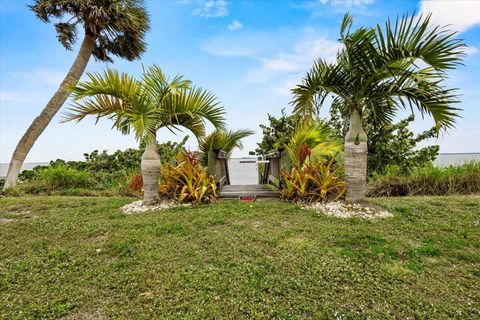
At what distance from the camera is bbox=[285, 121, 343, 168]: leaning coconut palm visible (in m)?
4.98

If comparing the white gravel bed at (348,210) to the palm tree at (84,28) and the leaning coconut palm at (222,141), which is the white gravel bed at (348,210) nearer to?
the leaning coconut palm at (222,141)

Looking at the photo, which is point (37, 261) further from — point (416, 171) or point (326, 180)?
point (416, 171)

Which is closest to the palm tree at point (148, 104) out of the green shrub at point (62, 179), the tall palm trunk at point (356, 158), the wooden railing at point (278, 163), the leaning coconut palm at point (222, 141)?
the leaning coconut palm at point (222, 141)

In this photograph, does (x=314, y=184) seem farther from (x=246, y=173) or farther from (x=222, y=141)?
(x=246, y=173)

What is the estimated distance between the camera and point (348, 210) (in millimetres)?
4047

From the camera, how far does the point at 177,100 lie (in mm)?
4734

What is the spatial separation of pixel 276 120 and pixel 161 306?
27.3ft

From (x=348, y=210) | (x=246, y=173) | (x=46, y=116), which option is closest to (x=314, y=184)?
(x=348, y=210)

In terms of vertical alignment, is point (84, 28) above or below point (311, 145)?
above

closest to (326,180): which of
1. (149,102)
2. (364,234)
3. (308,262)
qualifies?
(364,234)

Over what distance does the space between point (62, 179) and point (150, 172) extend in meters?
4.60

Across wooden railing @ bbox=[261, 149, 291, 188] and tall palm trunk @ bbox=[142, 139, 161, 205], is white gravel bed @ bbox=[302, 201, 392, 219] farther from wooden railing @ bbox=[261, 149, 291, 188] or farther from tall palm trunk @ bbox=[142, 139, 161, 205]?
tall palm trunk @ bbox=[142, 139, 161, 205]

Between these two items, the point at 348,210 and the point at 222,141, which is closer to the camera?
the point at 348,210

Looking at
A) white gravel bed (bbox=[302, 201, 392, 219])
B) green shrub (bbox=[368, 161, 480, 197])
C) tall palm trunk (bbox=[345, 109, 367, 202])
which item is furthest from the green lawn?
green shrub (bbox=[368, 161, 480, 197])
